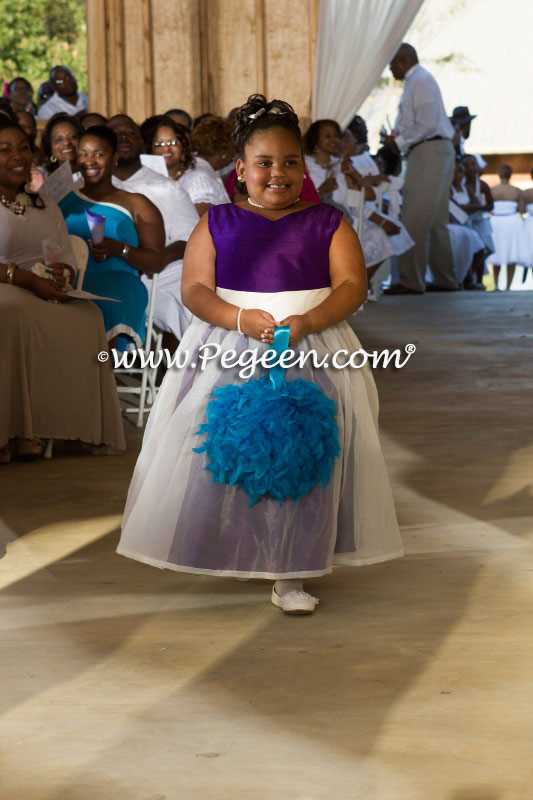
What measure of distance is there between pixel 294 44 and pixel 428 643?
8.47 m

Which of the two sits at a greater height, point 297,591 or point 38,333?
point 38,333

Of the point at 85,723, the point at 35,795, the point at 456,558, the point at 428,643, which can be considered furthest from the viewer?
the point at 456,558

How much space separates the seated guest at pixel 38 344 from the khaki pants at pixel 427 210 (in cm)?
702

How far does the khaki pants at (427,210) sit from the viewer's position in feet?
37.2

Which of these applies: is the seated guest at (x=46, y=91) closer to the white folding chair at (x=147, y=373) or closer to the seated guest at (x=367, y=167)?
the seated guest at (x=367, y=167)

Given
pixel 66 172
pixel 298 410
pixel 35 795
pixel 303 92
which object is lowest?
pixel 35 795

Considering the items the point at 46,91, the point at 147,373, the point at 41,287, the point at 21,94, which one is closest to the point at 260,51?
the point at 21,94

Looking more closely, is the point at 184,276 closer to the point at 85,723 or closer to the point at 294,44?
the point at 85,723

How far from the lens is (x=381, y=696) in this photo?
224 centimetres

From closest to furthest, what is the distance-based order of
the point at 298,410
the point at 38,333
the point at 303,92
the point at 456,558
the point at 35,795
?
the point at 35,795, the point at 298,410, the point at 456,558, the point at 38,333, the point at 303,92

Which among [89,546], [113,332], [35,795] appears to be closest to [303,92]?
[113,332]

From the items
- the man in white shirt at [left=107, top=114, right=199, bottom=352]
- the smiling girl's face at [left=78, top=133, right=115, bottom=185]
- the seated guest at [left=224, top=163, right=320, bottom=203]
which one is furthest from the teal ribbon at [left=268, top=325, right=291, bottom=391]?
the smiling girl's face at [left=78, top=133, right=115, bottom=185]

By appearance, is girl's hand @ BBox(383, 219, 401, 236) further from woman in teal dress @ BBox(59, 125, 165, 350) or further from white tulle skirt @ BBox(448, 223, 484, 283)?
woman in teal dress @ BBox(59, 125, 165, 350)

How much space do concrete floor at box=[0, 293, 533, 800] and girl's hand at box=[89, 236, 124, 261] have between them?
1.44 m
